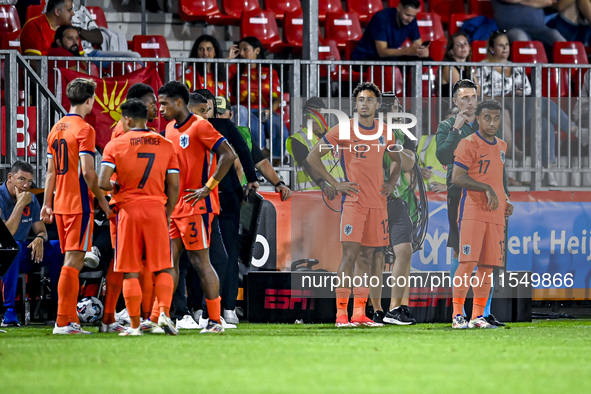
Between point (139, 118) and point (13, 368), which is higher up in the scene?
point (139, 118)

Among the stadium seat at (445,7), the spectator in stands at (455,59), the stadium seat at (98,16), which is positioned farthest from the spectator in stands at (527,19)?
the stadium seat at (98,16)

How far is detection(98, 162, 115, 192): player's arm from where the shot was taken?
21.5 feet

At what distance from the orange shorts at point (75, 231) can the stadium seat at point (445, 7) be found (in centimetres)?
972

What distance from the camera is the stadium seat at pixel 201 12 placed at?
13.8 metres

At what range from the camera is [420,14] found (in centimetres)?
1477

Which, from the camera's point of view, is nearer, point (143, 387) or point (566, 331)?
point (143, 387)

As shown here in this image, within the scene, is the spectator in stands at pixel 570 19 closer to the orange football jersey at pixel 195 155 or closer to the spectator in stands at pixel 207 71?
the spectator in stands at pixel 207 71

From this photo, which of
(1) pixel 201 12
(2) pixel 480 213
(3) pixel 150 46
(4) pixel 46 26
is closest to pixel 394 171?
(2) pixel 480 213

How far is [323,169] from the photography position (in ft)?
27.7

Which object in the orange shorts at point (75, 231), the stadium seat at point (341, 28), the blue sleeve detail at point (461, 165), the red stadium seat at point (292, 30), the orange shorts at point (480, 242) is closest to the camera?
the orange shorts at point (75, 231)

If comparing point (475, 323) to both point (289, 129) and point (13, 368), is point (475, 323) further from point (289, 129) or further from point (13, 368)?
point (13, 368)

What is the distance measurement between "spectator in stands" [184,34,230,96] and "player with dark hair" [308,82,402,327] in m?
2.61

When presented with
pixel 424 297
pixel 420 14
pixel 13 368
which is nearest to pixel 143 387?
pixel 13 368

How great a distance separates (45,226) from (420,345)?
4.76 m
